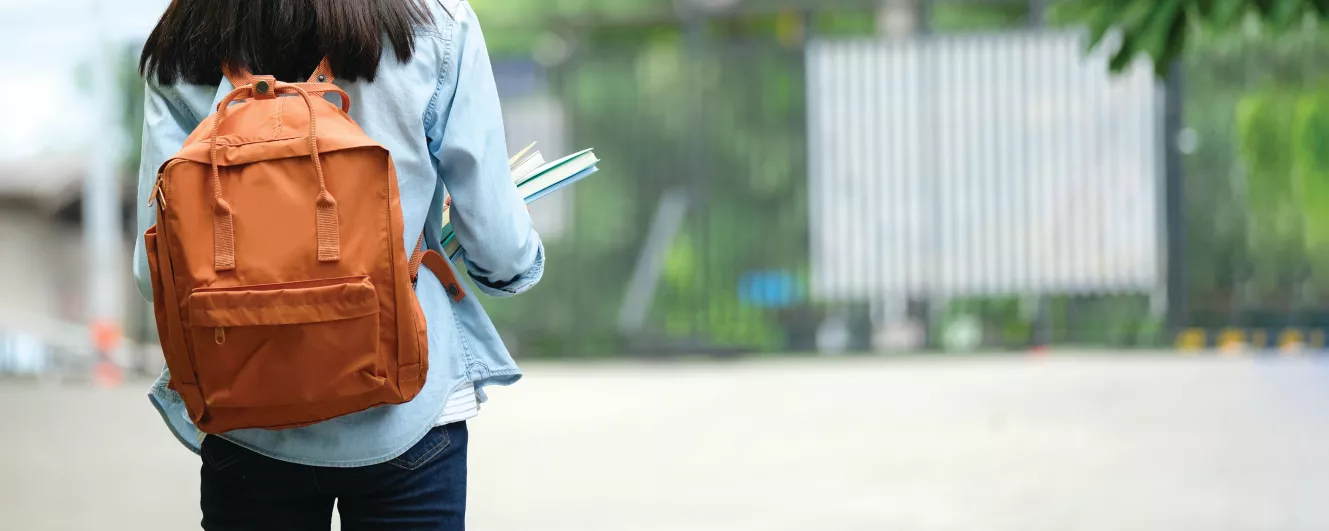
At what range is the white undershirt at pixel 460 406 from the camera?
1626mm

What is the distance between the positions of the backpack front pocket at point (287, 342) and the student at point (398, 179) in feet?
0.28

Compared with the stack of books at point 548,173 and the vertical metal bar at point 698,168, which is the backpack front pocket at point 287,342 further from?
the vertical metal bar at point 698,168

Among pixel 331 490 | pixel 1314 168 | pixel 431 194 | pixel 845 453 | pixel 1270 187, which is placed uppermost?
pixel 1314 168

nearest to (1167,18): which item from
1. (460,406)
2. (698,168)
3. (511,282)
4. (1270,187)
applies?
(511,282)

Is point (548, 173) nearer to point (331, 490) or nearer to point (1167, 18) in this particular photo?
point (331, 490)

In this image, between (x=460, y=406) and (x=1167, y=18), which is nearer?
(x=460, y=406)

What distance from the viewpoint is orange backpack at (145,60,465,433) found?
146 cm

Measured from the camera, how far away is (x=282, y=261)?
1.47m

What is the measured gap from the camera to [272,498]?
1592 millimetres

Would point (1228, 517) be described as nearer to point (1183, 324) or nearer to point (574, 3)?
point (1183, 324)

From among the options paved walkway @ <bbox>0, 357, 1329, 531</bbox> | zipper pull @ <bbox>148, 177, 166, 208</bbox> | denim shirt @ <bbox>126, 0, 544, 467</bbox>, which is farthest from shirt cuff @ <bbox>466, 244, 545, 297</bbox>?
paved walkway @ <bbox>0, 357, 1329, 531</bbox>

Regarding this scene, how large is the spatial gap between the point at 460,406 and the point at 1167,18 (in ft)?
6.91

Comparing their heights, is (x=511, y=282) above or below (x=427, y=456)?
above

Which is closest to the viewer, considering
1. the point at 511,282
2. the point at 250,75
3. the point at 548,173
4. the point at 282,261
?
the point at 282,261
